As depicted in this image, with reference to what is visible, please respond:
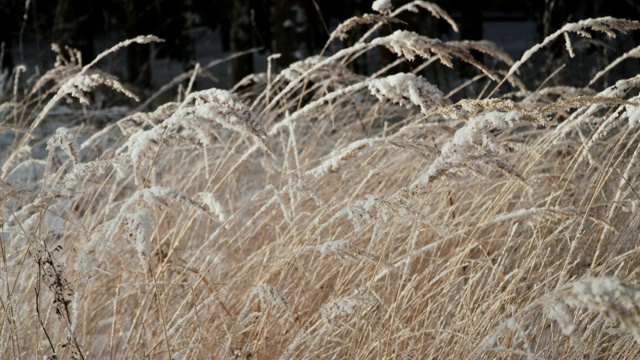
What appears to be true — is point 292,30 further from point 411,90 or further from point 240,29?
point 411,90

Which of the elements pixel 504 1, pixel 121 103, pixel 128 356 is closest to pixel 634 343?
→ pixel 128 356

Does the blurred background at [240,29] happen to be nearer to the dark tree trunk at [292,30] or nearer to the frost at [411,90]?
the dark tree trunk at [292,30]

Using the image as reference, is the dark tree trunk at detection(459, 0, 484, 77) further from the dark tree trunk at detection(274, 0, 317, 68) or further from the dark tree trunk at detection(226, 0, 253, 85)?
the dark tree trunk at detection(274, 0, 317, 68)

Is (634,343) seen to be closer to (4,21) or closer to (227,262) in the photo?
(227,262)

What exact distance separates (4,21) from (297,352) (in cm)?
1351

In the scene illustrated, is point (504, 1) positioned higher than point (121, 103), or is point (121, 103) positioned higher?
point (121, 103)

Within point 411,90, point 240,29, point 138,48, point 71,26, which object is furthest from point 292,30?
point 411,90

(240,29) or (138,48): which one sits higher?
(240,29)

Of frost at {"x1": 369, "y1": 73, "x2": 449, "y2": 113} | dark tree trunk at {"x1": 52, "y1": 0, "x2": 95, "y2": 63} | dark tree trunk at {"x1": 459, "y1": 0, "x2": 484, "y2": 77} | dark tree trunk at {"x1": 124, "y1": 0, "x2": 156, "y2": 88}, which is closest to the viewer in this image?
frost at {"x1": 369, "y1": 73, "x2": 449, "y2": 113}

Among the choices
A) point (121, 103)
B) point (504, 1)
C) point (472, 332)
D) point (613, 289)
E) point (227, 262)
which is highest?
point (613, 289)

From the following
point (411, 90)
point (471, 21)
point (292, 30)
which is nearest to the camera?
point (411, 90)

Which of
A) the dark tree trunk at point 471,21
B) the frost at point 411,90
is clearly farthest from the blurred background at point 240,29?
the frost at point 411,90

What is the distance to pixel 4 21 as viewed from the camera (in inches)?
559

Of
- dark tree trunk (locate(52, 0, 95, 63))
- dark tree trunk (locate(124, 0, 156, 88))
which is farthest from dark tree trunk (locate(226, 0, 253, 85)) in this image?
dark tree trunk (locate(52, 0, 95, 63))
